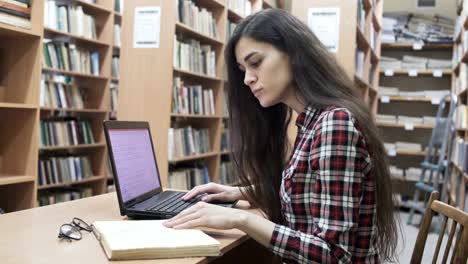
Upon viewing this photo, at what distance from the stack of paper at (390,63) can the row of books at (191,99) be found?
2.90m

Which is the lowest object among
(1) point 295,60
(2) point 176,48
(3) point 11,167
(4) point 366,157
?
(3) point 11,167

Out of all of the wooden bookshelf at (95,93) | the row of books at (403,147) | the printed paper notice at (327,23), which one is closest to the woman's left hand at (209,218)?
the printed paper notice at (327,23)

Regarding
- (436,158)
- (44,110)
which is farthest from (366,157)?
(436,158)

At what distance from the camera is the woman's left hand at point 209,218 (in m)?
1.04

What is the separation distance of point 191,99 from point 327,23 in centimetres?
116

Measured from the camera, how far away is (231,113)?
60.4 inches

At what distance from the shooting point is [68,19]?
4020mm

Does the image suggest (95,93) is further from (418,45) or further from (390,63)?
(418,45)

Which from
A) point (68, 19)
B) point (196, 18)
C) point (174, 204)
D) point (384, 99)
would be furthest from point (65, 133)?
point (384, 99)

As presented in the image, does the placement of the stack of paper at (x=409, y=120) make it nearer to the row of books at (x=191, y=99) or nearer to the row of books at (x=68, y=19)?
the row of books at (x=191, y=99)

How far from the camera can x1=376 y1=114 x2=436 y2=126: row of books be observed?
574cm

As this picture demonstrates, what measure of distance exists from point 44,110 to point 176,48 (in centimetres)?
137

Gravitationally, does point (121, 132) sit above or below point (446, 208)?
above

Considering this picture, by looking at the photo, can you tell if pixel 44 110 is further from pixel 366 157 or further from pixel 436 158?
pixel 436 158
